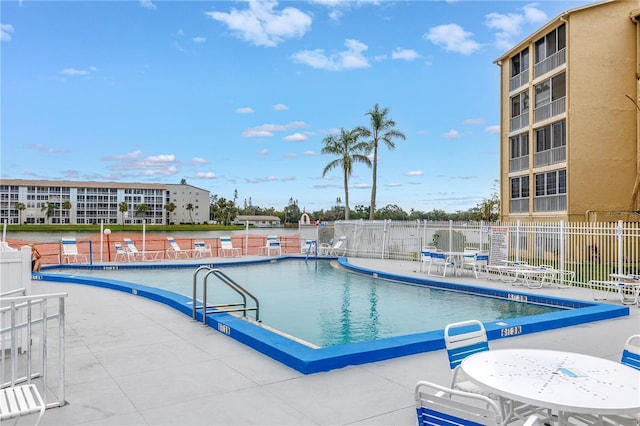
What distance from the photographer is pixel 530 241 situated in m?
16.3

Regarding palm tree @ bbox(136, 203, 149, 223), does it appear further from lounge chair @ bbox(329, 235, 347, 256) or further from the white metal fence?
lounge chair @ bbox(329, 235, 347, 256)

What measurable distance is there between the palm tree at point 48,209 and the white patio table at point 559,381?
106624 millimetres

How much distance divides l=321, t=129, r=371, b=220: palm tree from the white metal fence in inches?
540

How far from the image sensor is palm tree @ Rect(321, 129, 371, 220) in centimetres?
3759

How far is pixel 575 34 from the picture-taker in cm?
2389

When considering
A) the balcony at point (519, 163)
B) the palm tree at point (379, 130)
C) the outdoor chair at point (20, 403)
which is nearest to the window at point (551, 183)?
the balcony at point (519, 163)

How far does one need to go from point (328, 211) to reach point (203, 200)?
39.3 meters

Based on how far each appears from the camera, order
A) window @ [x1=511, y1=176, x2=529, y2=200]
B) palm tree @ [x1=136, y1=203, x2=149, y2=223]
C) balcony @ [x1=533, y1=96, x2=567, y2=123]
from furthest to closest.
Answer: palm tree @ [x1=136, y1=203, x2=149, y2=223]
window @ [x1=511, y1=176, x2=529, y2=200]
balcony @ [x1=533, y1=96, x2=567, y2=123]

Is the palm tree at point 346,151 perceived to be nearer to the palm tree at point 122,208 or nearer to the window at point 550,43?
the window at point 550,43

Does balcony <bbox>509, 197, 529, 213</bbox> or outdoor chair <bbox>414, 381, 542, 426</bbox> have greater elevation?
balcony <bbox>509, 197, 529, 213</bbox>

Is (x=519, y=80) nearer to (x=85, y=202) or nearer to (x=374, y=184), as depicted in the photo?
(x=374, y=184)

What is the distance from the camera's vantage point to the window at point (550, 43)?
25.0 metres

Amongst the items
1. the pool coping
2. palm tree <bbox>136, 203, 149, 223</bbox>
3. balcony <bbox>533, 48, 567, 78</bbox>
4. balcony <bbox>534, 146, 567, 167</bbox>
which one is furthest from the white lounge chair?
palm tree <bbox>136, 203, 149, 223</bbox>

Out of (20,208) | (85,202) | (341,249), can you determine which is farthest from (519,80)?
(20,208)
